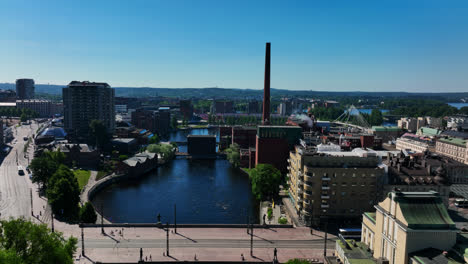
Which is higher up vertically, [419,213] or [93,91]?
[93,91]

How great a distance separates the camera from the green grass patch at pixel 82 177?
309 feet

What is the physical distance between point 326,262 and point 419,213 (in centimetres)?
1288

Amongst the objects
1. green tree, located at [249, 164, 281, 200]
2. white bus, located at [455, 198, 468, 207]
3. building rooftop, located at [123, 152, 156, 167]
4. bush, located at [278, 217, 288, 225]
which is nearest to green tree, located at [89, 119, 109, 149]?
building rooftop, located at [123, 152, 156, 167]

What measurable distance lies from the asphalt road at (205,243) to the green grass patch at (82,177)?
133ft

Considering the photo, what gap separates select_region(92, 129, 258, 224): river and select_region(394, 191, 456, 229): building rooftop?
3850 centimetres

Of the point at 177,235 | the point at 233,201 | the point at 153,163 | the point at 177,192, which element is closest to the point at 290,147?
the point at 233,201

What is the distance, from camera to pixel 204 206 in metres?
82.5

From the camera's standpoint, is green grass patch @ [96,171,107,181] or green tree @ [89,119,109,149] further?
green tree @ [89,119,109,149]

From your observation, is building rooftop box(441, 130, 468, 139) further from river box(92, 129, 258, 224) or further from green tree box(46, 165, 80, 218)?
green tree box(46, 165, 80, 218)

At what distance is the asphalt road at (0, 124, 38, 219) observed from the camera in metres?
70.4

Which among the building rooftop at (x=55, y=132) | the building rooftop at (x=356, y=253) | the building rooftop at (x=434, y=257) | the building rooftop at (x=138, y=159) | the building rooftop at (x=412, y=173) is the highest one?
the building rooftop at (x=412, y=173)

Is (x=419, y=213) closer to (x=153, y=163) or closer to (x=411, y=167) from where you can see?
(x=411, y=167)

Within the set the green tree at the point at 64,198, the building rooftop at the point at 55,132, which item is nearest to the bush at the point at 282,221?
the green tree at the point at 64,198

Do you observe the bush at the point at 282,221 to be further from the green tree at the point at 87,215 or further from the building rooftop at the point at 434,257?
the green tree at the point at 87,215
